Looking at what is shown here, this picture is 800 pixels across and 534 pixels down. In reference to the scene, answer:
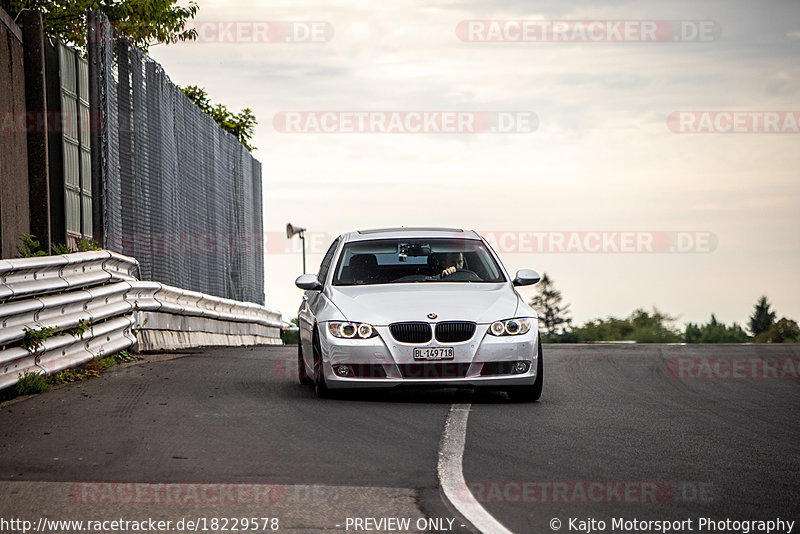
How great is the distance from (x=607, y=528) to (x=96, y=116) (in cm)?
1098

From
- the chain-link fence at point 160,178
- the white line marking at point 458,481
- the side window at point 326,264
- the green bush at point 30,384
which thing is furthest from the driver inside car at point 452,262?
the chain-link fence at point 160,178

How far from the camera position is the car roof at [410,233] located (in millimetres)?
11859

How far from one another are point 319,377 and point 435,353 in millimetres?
1071

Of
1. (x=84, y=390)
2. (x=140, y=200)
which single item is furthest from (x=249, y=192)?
(x=84, y=390)

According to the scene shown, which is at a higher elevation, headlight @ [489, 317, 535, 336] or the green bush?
headlight @ [489, 317, 535, 336]

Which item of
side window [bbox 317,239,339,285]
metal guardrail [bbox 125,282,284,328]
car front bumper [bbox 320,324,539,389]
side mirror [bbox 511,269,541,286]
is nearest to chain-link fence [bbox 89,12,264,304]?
metal guardrail [bbox 125,282,284,328]

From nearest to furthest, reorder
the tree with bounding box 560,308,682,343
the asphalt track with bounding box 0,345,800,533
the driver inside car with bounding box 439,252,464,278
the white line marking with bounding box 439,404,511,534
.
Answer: the white line marking with bounding box 439,404,511,534 → the asphalt track with bounding box 0,345,800,533 → the driver inside car with bounding box 439,252,464,278 → the tree with bounding box 560,308,682,343

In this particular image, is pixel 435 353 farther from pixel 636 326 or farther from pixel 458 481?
pixel 636 326

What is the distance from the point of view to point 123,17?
27.1 meters

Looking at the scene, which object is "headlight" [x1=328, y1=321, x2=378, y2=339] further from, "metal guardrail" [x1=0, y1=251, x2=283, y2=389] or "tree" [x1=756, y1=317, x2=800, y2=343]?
"tree" [x1=756, y1=317, x2=800, y2=343]

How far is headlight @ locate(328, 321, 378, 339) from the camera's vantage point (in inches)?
395

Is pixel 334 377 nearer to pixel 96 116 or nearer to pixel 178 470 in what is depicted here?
pixel 178 470

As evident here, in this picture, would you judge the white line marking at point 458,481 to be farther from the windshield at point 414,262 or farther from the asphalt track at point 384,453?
the windshield at point 414,262

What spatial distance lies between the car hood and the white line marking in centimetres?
147
